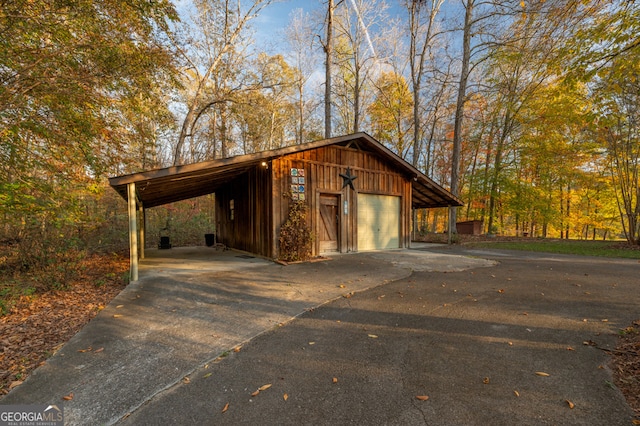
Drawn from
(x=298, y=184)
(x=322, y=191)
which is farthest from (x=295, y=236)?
(x=322, y=191)

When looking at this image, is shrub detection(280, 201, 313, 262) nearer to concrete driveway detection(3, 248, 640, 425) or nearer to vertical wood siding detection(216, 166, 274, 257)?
vertical wood siding detection(216, 166, 274, 257)

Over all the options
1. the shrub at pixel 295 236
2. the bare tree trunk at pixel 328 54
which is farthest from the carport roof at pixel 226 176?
the bare tree trunk at pixel 328 54

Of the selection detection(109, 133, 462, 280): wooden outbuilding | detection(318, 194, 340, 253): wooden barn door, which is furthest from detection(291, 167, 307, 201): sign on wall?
detection(318, 194, 340, 253): wooden barn door

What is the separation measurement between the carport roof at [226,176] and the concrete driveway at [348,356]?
8.20 feet

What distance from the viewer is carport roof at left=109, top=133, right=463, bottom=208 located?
239 inches

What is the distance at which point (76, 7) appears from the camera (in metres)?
4.94

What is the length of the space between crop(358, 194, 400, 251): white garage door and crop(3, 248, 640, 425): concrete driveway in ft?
16.6

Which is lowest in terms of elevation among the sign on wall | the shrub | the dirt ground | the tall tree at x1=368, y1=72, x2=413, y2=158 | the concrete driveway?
the dirt ground

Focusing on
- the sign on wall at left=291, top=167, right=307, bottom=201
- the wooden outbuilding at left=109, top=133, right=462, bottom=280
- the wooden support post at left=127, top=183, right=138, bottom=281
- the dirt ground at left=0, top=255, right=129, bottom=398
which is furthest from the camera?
the sign on wall at left=291, top=167, right=307, bottom=201

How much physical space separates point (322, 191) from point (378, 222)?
3.06 meters

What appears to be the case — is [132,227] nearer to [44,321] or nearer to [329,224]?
[44,321]

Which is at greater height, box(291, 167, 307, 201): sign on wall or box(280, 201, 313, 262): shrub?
box(291, 167, 307, 201): sign on wall

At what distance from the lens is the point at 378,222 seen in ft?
35.8

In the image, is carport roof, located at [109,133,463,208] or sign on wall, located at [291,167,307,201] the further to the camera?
sign on wall, located at [291,167,307,201]
